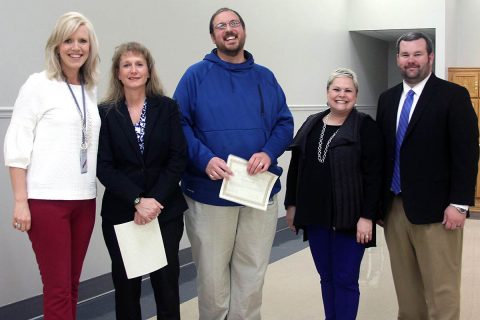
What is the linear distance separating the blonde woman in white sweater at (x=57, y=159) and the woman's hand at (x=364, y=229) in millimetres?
1326

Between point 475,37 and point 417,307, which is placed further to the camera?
point 475,37

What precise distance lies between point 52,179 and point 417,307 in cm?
204

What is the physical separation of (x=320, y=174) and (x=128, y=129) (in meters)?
1.01

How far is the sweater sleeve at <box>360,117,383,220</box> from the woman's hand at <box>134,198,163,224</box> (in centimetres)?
106

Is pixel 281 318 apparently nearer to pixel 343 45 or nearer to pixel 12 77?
pixel 12 77

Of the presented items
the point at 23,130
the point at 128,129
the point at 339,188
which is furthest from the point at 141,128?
the point at 339,188

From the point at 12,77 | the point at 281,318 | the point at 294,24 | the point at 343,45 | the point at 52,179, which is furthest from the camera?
the point at 343,45

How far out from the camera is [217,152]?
120 inches

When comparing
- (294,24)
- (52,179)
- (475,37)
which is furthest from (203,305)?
(475,37)

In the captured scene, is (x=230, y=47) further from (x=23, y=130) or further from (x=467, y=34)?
(x=467, y=34)

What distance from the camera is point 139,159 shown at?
2803mm

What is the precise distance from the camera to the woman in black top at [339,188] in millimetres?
3049

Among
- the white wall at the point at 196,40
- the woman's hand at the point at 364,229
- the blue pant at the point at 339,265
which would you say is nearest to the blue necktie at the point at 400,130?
the woman's hand at the point at 364,229

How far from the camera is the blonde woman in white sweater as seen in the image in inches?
103
